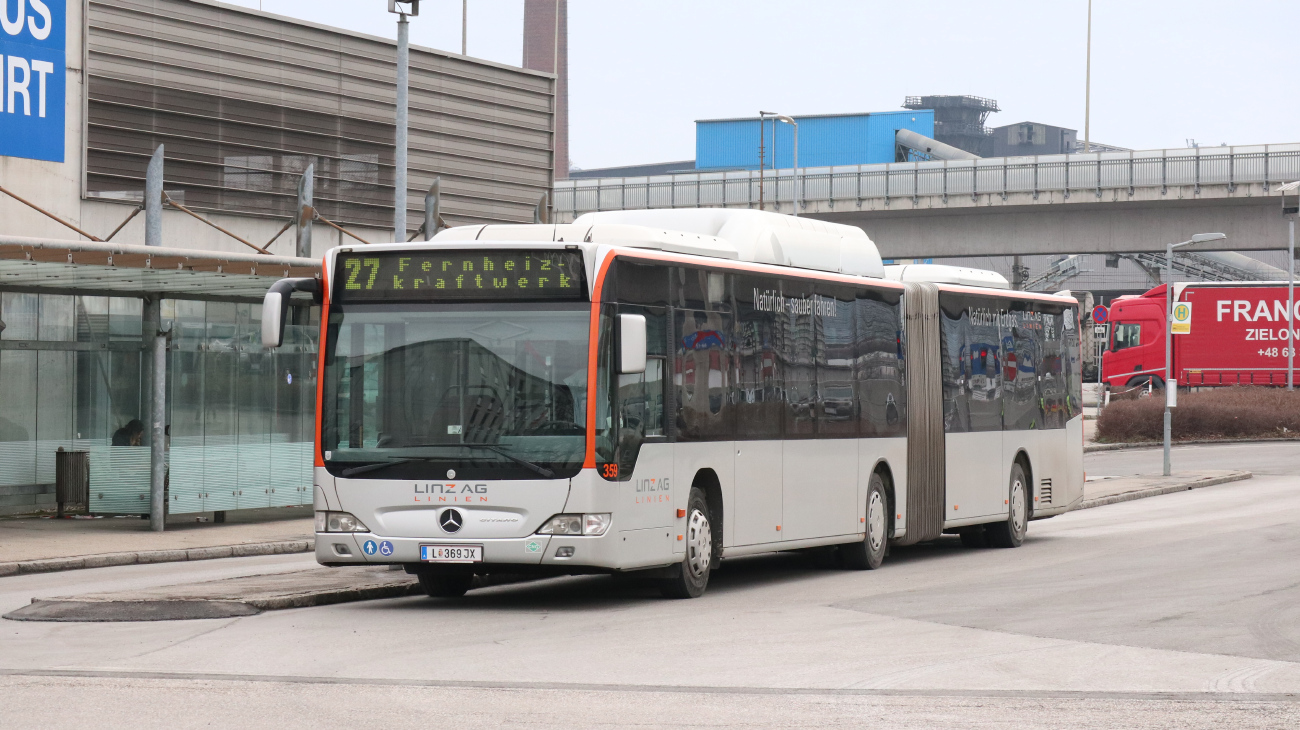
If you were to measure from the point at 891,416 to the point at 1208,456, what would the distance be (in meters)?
26.7

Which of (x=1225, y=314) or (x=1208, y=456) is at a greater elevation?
(x=1225, y=314)

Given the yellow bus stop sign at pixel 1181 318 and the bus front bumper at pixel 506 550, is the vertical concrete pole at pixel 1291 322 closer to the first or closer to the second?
the yellow bus stop sign at pixel 1181 318

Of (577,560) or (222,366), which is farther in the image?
(222,366)

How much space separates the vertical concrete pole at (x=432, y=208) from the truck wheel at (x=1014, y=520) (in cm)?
1236

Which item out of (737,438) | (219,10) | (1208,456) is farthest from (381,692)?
(1208,456)

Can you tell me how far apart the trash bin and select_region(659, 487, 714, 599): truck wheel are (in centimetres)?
1120

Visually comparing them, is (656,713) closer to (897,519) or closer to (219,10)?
(897,519)

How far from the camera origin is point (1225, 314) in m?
60.8

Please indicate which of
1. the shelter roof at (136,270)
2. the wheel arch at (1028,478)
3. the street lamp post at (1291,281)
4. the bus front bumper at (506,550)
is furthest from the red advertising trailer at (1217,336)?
the bus front bumper at (506,550)

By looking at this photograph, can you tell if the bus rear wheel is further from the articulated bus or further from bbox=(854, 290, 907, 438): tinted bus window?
bbox=(854, 290, 907, 438): tinted bus window

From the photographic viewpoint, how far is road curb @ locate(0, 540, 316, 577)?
16.8m

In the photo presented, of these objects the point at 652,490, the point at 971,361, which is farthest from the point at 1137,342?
the point at 652,490

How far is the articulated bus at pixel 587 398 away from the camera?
41.5 ft

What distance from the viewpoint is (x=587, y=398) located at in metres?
12.6
